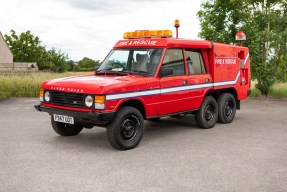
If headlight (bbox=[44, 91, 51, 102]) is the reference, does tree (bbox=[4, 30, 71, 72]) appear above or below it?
above

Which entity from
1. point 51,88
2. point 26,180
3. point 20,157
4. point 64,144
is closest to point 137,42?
point 51,88

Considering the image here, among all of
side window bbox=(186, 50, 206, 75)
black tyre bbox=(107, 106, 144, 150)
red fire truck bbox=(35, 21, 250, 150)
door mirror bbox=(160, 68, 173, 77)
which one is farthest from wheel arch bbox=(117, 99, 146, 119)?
side window bbox=(186, 50, 206, 75)

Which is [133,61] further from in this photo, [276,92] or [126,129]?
[276,92]

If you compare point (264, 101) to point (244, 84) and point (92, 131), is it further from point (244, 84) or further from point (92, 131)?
point (92, 131)

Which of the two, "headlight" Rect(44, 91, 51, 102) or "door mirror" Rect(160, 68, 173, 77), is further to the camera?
"door mirror" Rect(160, 68, 173, 77)

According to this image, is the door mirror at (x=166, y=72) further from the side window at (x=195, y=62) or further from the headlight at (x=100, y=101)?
the headlight at (x=100, y=101)

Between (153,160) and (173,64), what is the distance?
8.15ft

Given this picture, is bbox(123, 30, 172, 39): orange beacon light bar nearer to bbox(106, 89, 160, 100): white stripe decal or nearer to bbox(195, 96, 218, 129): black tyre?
bbox(106, 89, 160, 100): white stripe decal

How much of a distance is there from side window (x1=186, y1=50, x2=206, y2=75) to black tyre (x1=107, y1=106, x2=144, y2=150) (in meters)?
2.07

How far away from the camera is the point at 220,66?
909cm

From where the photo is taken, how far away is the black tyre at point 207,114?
8.64 meters

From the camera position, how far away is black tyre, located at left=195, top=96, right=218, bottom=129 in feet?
28.3

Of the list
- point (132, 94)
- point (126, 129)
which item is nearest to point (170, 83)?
point (132, 94)

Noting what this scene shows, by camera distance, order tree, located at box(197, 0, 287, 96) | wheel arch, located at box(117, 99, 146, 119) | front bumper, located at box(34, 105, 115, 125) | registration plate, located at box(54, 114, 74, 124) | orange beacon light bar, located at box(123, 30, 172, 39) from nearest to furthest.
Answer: front bumper, located at box(34, 105, 115, 125) → registration plate, located at box(54, 114, 74, 124) → wheel arch, located at box(117, 99, 146, 119) → orange beacon light bar, located at box(123, 30, 172, 39) → tree, located at box(197, 0, 287, 96)
